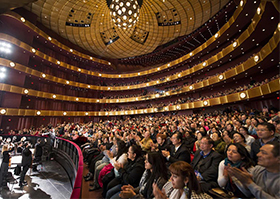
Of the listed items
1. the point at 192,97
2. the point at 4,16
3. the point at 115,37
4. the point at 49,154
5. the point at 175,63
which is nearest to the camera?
the point at 49,154

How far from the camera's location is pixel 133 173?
248 cm

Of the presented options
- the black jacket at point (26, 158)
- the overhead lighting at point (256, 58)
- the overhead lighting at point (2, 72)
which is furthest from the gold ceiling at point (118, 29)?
the black jacket at point (26, 158)

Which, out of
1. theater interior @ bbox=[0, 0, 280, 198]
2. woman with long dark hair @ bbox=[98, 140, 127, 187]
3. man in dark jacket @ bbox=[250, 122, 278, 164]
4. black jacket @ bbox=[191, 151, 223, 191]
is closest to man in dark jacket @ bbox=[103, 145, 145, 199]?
woman with long dark hair @ bbox=[98, 140, 127, 187]

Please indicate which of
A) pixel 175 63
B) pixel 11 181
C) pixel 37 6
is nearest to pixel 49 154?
pixel 11 181

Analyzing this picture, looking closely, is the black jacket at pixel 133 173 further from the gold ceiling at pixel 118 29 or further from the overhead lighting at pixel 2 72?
the gold ceiling at pixel 118 29

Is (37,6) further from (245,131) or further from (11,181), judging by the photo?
(245,131)

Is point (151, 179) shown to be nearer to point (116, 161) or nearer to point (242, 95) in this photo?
point (116, 161)

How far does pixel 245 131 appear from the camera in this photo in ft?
11.6

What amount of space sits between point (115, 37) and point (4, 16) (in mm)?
13634

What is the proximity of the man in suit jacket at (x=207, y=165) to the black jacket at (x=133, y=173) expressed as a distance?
3.29 ft

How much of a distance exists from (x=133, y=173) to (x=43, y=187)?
201 inches

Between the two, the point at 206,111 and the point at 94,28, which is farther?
the point at 94,28

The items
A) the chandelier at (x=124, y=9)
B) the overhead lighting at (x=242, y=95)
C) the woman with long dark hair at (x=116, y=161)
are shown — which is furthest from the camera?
the chandelier at (x=124, y=9)

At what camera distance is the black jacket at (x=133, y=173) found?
2461mm
